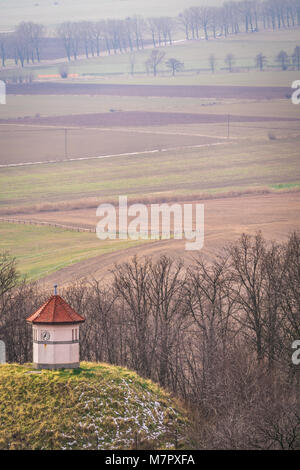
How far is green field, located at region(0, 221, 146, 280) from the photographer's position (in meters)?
106

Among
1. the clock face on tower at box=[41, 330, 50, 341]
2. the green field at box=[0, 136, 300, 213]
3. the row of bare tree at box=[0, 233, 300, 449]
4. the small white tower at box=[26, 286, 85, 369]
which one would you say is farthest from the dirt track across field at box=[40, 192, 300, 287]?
the clock face on tower at box=[41, 330, 50, 341]

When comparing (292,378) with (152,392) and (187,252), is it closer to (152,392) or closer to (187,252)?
(152,392)

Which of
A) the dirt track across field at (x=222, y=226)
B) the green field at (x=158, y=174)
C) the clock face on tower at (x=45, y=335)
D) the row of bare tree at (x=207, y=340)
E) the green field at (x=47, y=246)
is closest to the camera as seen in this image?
the clock face on tower at (x=45, y=335)

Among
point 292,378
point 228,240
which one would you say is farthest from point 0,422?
point 228,240

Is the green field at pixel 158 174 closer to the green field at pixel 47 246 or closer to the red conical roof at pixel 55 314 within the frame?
the green field at pixel 47 246

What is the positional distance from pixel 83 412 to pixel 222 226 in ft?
273

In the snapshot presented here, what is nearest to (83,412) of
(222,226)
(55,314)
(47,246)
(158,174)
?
(55,314)

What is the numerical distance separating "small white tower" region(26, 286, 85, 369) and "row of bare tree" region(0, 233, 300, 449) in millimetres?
6526

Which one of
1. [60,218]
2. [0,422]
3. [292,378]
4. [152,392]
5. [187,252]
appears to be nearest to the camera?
[0,422]

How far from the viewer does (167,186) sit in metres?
157

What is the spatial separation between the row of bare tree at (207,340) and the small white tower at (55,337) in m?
6.53

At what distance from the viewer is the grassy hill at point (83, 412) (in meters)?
41.4

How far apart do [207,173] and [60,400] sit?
12381cm

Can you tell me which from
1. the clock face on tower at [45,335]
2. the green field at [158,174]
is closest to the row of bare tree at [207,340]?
the clock face on tower at [45,335]
